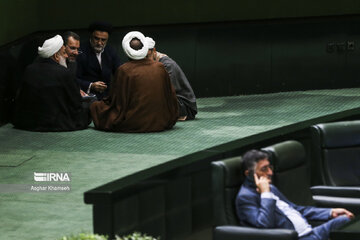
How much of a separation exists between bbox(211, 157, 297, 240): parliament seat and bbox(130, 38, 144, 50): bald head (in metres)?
4.87

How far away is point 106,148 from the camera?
10328 millimetres

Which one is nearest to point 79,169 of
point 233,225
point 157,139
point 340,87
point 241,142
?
point 157,139

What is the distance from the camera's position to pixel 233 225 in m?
6.14

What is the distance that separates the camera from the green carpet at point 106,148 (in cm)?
777

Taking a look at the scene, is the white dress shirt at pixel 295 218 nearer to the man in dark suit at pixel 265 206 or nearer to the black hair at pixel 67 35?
the man in dark suit at pixel 265 206

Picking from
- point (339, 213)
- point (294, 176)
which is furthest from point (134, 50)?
point (339, 213)

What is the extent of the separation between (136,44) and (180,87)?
1.01 metres

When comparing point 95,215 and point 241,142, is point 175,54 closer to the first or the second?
point 241,142

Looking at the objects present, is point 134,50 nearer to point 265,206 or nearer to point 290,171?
point 290,171

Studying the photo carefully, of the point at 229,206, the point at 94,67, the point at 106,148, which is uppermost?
the point at 94,67

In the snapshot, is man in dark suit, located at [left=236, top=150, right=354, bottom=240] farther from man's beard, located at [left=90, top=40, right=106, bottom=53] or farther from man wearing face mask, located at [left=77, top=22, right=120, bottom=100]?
man's beard, located at [left=90, top=40, right=106, bottom=53]

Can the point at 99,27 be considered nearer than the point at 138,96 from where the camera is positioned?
No

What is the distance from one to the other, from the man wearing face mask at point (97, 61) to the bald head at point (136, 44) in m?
0.89

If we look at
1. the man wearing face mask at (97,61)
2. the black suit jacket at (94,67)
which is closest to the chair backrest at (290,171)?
the man wearing face mask at (97,61)
